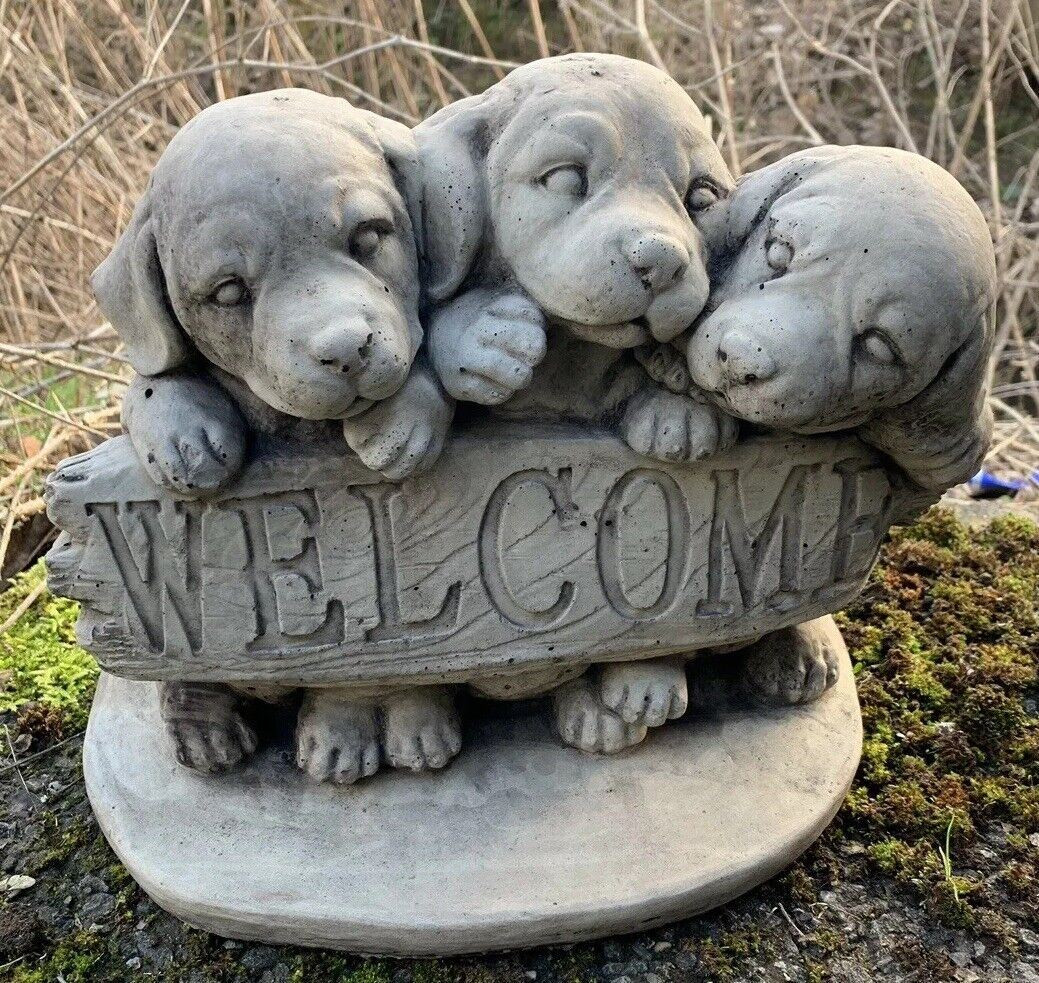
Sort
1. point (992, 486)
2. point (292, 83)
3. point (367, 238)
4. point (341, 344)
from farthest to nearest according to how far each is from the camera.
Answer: point (292, 83) → point (992, 486) → point (367, 238) → point (341, 344)

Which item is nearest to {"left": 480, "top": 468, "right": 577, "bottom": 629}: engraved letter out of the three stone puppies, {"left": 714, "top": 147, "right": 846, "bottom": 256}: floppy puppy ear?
the three stone puppies

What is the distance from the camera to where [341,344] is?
132 cm

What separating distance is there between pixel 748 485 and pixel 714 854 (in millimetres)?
635

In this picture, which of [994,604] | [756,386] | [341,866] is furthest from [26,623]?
[994,604]

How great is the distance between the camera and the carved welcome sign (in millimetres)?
1630

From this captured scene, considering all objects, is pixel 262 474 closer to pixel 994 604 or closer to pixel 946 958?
pixel 946 958

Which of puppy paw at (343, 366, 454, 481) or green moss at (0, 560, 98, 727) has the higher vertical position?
puppy paw at (343, 366, 454, 481)

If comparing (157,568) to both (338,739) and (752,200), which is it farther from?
(752,200)

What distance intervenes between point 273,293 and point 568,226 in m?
0.41

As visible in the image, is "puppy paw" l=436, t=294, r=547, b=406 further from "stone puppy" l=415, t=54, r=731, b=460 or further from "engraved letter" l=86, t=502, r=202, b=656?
"engraved letter" l=86, t=502, r=202, b=656

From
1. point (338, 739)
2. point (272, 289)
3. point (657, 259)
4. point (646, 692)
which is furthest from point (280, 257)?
point (646, 692)

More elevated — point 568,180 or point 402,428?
point 568,180

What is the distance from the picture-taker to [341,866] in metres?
1.76

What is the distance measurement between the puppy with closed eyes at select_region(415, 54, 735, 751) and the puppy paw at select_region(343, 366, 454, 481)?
4cm
